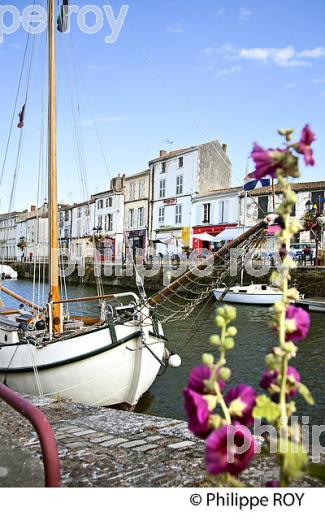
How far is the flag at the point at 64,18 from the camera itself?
1178 cm

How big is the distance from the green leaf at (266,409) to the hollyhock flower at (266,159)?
602 mm

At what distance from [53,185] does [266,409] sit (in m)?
9.73

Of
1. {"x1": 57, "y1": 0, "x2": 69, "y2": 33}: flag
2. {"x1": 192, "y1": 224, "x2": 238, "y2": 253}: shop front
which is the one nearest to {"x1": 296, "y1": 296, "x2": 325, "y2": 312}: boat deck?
{"x1": 57, "y1": 0, "x2": 69, "y2": 33}: flag

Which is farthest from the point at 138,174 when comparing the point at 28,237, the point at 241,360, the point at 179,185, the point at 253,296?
the point at 241,360

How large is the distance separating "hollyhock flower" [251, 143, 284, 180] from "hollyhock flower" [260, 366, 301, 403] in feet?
1.77

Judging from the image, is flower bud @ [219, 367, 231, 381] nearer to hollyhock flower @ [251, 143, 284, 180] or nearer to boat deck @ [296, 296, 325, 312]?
hollyhock flower @ [251, 143, 284, 180]

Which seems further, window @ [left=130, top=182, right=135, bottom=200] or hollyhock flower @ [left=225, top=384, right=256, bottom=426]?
window @ [left=130, top=182, right=135, bottom=200]

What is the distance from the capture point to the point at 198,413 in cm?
117

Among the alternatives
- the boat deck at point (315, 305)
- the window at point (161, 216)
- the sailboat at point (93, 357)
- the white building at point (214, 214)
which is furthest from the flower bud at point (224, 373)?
the window at point (161, 216)

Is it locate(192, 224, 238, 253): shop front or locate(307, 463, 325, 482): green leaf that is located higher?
locate(192, 224, 238, 253): shop front

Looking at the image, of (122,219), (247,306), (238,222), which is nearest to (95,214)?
(122,219)

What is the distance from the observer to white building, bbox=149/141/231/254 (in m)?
43.5

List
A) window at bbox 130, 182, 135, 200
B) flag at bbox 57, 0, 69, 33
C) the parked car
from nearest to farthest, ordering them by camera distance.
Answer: flag at bbox 57, 0, 69, 33 → the parked car → window at bbox 130, 182, 135, 200

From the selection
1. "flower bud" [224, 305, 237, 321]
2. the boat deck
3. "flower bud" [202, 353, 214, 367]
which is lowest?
the boat deck
